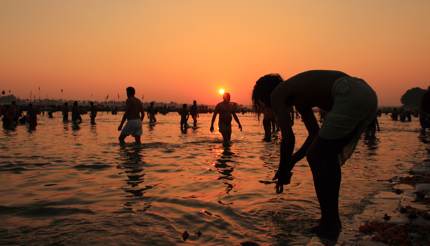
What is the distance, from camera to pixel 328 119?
11.7ft

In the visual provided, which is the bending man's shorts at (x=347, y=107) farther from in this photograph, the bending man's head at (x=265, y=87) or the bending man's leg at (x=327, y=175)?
the bending man's head at (x=265, y=87)

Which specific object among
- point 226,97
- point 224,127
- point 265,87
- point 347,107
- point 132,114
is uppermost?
point 226,97

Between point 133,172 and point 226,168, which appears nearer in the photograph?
point 133,172

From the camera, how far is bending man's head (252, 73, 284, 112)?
415cm

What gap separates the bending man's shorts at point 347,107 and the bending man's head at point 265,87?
73 cm

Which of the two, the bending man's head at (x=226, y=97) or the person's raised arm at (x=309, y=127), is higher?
the bending man's head at (x=226, y=97)

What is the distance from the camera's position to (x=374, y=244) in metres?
3.40

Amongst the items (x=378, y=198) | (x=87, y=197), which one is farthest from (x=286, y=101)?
(x=87, y=197)

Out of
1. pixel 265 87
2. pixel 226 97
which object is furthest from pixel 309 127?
pixel 226 97

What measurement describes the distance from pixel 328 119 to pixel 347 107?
20cm

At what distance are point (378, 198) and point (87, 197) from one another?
13.7ft

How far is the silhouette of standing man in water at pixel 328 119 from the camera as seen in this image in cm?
353

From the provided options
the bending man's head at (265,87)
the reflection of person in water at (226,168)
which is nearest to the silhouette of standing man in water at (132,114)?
the reflection of person in water at (226,168)

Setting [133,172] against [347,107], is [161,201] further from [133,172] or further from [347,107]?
[347,107]
